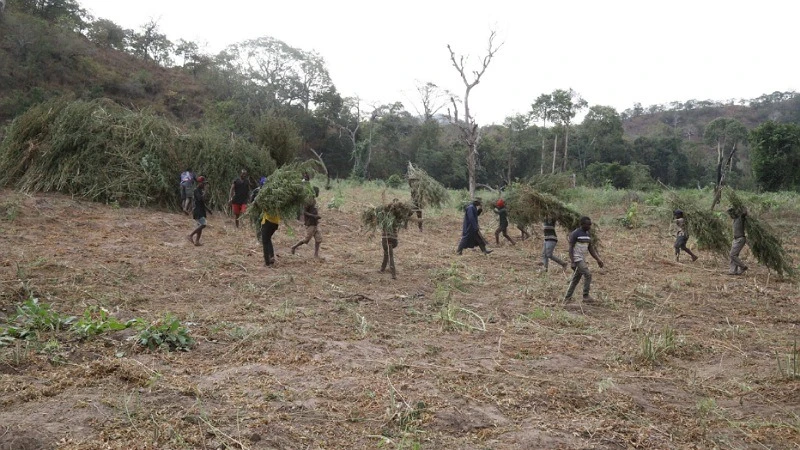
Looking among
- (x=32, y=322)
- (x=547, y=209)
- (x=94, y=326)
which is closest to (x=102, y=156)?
(x=32, y=322)

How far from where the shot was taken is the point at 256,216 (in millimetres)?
10031

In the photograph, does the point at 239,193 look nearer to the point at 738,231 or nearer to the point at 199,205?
the point at 199,205

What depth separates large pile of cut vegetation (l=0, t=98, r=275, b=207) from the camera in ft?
45.9

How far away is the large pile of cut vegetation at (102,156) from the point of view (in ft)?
45.9

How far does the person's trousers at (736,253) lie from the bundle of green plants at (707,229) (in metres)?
0.62

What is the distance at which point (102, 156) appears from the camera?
47.3ft

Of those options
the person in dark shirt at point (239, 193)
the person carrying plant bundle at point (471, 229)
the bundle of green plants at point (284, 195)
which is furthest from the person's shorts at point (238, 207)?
the person carrying plant bundle at point (471, 229)

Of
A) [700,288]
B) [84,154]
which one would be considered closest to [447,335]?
[700,288]

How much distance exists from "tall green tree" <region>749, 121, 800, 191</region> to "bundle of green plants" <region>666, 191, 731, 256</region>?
1614 centimetres

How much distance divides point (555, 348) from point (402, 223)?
4.01m

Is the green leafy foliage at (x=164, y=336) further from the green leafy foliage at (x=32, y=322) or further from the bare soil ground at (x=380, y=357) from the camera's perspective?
the green leafy foliage at (x=32, y=322)

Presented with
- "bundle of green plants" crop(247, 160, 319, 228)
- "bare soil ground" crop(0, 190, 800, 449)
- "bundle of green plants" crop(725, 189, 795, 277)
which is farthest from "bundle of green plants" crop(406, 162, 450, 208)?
"bundle of green plants" crop(725, 189, 795, 277)

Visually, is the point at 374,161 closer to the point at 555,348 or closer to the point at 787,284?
the point at 787,284

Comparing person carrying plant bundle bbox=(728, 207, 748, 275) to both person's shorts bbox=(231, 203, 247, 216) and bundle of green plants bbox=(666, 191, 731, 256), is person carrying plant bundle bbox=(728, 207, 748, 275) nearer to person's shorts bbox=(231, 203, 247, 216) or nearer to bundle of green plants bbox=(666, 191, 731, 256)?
bundle of green plants bbox=(666, 191, 731, 256)
